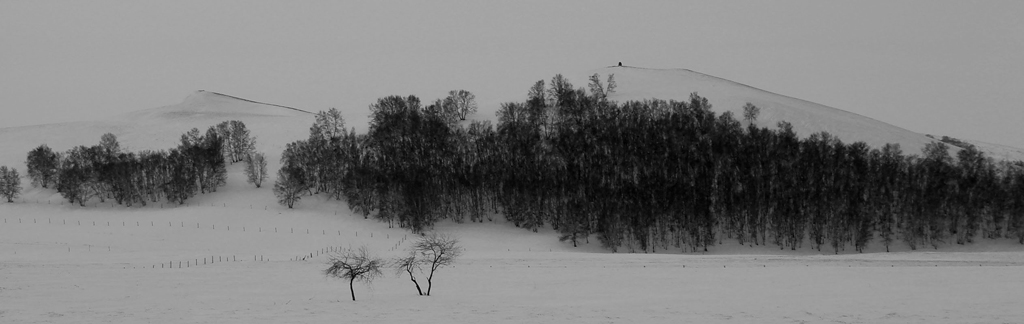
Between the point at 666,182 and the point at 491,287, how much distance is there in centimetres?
6238

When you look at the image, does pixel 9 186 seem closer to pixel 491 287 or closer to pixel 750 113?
pixel 491 287

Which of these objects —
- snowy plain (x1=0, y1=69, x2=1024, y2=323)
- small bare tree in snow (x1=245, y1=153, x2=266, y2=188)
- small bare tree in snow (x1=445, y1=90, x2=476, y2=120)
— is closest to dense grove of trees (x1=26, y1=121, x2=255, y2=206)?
small bare tree in snow (x1=245, y1=153, x2=266, y2=188)

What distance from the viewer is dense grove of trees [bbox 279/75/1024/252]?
101 meters

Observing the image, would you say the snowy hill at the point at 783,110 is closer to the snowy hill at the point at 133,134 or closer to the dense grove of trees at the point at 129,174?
the snowy hill at the point at 133,134

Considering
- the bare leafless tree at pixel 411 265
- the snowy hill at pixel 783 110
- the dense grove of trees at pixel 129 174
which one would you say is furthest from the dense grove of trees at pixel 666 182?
the bare leafless tree at pixel 411 265

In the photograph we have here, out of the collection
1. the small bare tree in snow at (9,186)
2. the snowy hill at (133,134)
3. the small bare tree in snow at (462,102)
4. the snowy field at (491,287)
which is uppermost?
the small bare tree in snow at (462,102)

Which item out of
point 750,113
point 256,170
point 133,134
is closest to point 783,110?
point 750,113

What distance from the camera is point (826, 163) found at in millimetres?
113688

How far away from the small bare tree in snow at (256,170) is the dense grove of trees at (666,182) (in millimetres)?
4543

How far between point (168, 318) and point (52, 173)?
10623cm

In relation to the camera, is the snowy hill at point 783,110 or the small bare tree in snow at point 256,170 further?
the snowy hill at point 783,110

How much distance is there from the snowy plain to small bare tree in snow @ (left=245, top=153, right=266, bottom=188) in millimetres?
14398

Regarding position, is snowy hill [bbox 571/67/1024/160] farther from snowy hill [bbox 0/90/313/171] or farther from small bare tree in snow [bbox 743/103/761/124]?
snowy hill [bbox 0/90/313/171]

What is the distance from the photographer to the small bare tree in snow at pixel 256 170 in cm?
12450
